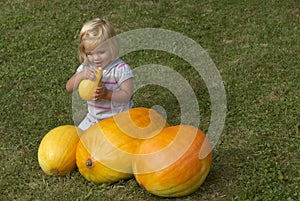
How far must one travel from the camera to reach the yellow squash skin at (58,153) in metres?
3.78

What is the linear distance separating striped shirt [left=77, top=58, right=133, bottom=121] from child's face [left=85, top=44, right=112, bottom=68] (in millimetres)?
93

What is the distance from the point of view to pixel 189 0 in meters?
7.44

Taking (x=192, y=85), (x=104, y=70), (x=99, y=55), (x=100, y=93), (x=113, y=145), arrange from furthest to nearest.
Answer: (x=192, y=85) → (x=104, y=70) → (x=99, y=55) → (x=100, y=93) → (x=113, y=145)

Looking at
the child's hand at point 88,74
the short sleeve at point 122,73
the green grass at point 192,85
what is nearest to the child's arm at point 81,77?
the child's hand at point 88,74

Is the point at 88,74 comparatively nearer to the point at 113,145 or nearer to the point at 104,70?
the point at 104,70

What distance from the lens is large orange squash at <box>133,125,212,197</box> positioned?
3410mm

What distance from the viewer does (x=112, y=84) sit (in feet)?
13.6

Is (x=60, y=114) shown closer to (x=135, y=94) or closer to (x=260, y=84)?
(x=135, y=94)

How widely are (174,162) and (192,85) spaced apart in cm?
197

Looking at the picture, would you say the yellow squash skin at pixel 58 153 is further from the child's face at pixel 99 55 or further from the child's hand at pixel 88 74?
the child's face at pixel 99 55

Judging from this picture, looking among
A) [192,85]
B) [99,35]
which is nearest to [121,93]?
[99,35]

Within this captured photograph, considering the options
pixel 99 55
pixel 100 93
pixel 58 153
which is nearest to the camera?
pixel 58 153

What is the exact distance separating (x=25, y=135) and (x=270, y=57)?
107 inches

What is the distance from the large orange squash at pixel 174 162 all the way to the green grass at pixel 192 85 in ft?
0.61
